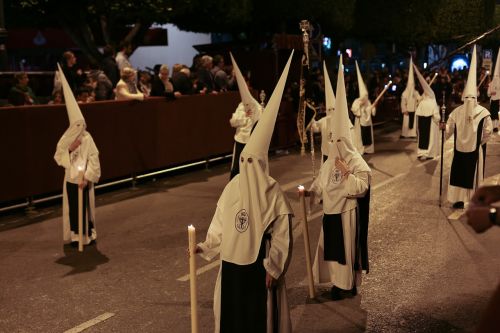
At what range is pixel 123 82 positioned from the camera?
13492mm

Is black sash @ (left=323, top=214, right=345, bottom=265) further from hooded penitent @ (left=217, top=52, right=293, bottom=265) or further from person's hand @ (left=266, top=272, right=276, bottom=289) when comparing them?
person's hand @ (left=266, top=272, right=276, bottom=289)

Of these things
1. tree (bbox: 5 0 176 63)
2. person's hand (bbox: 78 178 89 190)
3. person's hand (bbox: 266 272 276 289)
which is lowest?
person's hand (bbox: 78 178 89 190)

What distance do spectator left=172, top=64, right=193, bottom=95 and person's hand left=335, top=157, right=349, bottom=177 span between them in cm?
897

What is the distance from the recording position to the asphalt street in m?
6.54

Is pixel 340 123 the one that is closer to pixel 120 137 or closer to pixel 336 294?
pixel 336 294

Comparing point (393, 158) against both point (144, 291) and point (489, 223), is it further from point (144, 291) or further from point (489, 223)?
point (489, 223)

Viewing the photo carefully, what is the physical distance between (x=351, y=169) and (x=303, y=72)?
3646 millimetres

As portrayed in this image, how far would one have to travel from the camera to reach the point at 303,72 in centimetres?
1023

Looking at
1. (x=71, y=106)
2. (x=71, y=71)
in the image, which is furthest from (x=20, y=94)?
(x=71, y=106)

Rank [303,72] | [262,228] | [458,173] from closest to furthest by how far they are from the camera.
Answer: [262,228] → [303,72] → [458,173]

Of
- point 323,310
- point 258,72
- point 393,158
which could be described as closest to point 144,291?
point 323,310

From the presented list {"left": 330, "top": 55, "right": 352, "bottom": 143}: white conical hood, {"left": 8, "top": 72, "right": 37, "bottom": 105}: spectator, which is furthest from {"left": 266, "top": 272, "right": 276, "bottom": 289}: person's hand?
{"left": 8, "top": 72, "right": 37, "bottom": 105}: spectator

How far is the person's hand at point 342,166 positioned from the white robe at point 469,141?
15.6ft

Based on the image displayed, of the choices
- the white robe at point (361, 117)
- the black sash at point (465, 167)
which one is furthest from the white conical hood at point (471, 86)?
the white robe at point (361, 117)
